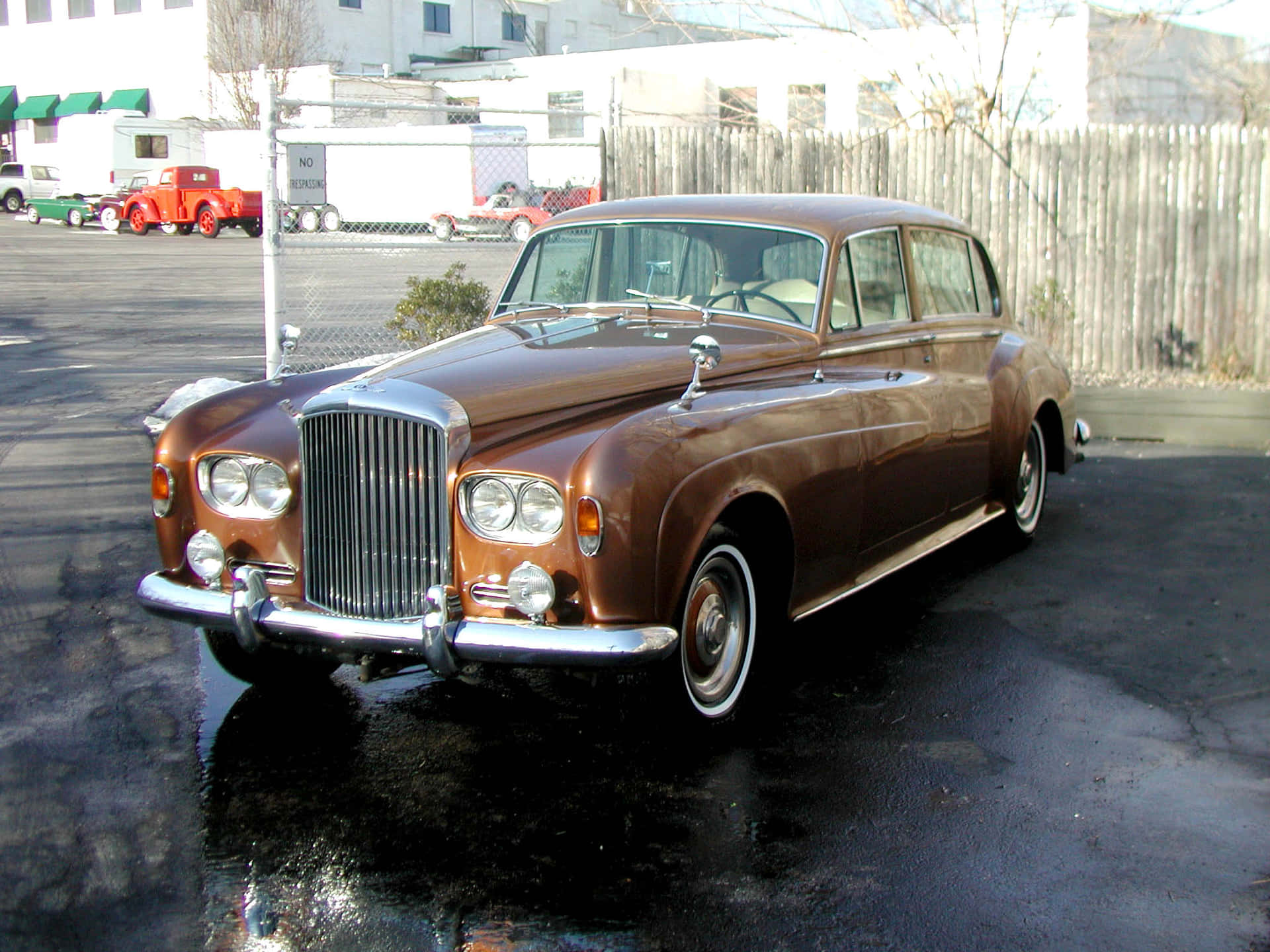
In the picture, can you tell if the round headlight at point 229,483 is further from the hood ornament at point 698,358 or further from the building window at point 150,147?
the building window at point 150,147

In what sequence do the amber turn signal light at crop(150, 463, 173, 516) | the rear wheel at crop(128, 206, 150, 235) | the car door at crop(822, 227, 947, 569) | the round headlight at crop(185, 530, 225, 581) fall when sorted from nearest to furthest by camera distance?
the round headlight at crop(185, 530, 225, 581), the amber turn signal light at crop(150, 463, 173, 516), the car door at crop(822, 227, 947, 569), the rear wheel at crop(128, 206, 150, 235)

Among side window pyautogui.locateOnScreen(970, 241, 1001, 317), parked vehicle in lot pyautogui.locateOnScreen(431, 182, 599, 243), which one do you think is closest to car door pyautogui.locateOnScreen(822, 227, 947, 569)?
side window pyautogui.locateOnScreen(970, 241, 1001, 317)

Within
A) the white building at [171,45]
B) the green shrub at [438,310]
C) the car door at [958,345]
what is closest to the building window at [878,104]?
the green shrub at [438,310]

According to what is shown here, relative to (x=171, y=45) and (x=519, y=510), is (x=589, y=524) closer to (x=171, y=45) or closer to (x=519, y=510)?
(x=519, y=510)

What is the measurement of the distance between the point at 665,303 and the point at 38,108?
57.4 metres

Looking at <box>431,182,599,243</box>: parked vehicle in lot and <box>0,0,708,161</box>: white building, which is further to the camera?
<box>0,0,708,161</box>: white building

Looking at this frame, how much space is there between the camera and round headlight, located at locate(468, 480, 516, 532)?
3.94m

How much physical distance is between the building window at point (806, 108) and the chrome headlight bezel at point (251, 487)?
1454 cm

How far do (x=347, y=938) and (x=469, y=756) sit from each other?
1.16 metres

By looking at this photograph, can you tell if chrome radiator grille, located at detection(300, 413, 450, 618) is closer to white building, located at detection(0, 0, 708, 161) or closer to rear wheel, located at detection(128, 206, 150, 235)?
rear wheel, located at detection(128, 206, 150, 235)

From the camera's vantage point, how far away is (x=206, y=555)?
14.4 ft

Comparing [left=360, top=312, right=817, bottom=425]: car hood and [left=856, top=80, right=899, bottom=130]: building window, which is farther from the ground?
[left=856, top=80, right=899, bottom=130]: building window

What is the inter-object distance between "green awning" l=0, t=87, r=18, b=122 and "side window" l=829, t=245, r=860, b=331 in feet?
197

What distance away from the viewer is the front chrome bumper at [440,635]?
377 cm
